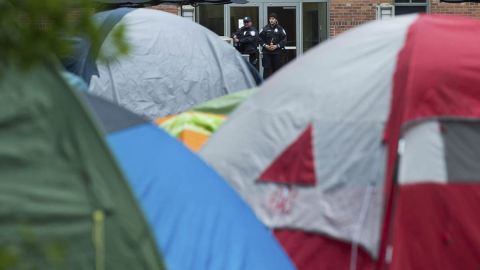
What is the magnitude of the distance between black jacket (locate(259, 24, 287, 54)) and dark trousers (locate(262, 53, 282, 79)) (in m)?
0.11

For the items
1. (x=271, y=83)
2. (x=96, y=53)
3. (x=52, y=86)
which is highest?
(x=96, y=53)

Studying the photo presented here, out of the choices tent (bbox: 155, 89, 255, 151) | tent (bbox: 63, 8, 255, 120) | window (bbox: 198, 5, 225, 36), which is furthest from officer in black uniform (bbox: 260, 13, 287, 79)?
tent (bbox: 155, 89, 255, 151)

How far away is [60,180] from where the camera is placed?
3.29m

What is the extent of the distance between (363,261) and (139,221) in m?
1.93

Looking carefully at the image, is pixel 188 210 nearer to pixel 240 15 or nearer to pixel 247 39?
pixel 247 39

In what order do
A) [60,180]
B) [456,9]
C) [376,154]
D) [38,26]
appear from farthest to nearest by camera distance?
[456,9], [376,154], [60,180], [38,26]

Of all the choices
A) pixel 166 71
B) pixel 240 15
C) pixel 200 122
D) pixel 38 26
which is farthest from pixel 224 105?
pixel 240 15

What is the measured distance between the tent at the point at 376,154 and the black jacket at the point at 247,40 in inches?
628

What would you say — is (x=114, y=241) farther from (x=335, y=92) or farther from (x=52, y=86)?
(x=335, y=92)

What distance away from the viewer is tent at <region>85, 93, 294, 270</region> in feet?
13.2

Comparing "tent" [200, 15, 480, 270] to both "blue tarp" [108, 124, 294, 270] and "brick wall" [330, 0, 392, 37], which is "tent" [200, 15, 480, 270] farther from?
"brick wall" [330, 0, 392, 37]

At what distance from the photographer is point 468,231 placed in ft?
16.7

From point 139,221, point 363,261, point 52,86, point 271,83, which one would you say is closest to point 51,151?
point 52,86

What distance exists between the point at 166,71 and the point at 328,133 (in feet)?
15.8
